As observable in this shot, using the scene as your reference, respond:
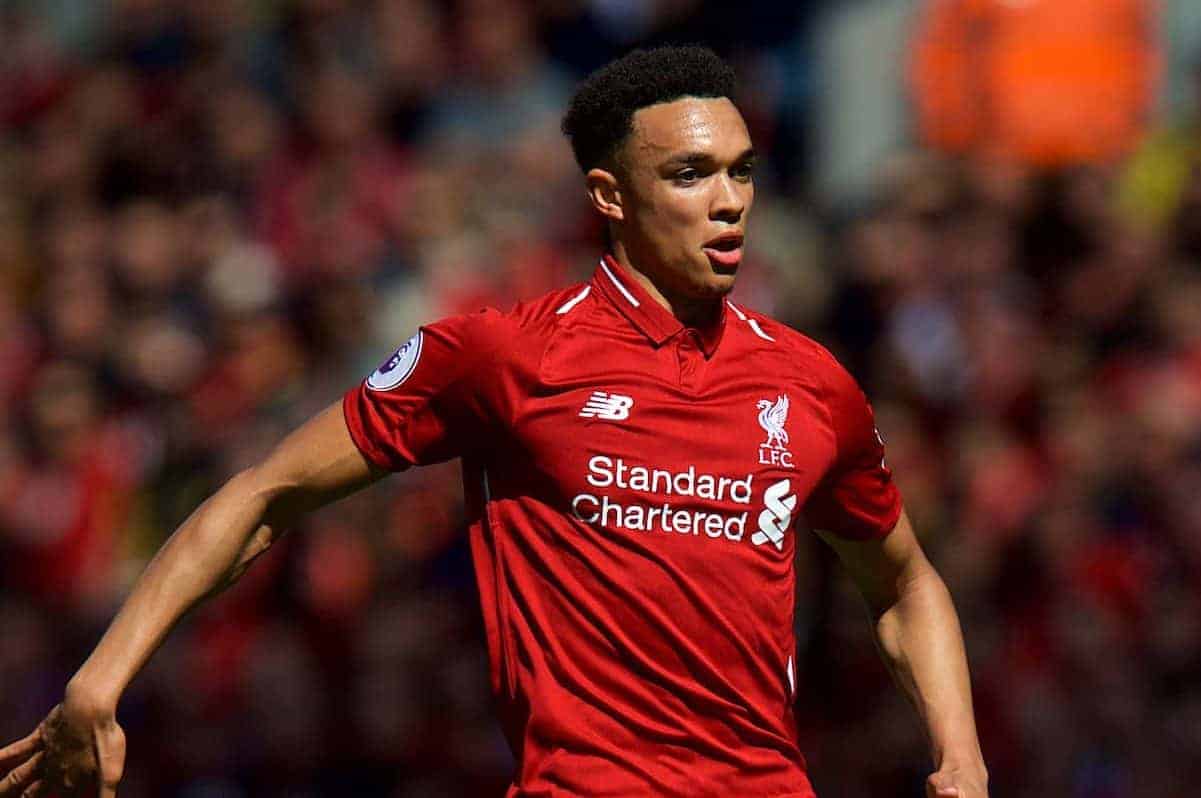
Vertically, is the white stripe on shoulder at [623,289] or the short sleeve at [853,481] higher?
the white stripe on shoulder at [623,289]

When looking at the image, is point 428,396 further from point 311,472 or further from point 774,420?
point 774,420

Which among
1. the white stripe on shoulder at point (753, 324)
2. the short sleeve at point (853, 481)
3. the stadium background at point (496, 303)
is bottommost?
the stadium background at point (496, 303)

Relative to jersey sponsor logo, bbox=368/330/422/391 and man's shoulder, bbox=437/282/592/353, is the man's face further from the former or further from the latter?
jersey sponsor logo, bbox=368/330/422/391

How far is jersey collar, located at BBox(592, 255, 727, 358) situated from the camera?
5.11m

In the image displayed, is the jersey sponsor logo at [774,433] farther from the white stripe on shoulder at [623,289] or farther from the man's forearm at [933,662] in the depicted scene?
the man's forearm at [933,662]

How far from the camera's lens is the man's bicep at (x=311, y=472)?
16.3 feet

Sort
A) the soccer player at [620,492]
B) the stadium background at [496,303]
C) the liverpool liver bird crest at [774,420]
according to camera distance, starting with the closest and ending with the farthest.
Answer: the soccer player at [620,492] → the liverpool liver bird crest at [774,420] → the stadium background at [496,303]

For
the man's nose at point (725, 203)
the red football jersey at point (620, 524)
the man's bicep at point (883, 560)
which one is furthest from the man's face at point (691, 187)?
the man's bicep at point (883, 560)

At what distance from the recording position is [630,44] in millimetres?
11797

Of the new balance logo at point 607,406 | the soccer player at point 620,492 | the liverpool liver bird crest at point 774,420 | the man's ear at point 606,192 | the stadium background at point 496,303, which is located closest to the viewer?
the soccer player at point 620,492

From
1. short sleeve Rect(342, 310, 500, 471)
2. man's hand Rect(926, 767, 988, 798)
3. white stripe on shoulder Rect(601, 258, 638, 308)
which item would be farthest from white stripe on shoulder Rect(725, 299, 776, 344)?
man's hand Rect(926, 767, 988, 798)

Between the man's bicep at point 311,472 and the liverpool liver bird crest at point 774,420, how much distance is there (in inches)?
32.3

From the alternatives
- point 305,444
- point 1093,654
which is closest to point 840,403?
point 305,444

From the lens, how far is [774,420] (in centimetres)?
509
